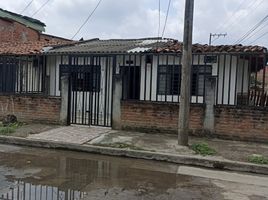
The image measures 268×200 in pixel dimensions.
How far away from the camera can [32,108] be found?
11875 millimetres

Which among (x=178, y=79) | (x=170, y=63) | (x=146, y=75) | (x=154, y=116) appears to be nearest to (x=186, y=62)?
(x=154, y=116)

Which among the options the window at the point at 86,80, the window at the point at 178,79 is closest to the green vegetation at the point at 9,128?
the window at the point at 86,80

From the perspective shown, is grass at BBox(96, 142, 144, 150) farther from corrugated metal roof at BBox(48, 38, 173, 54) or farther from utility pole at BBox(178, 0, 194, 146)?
corrugated metal roof at BBox(48, 38, 173, 54)

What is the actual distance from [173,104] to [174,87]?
10.2 ft

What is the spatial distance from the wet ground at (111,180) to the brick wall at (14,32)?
16.4 metres

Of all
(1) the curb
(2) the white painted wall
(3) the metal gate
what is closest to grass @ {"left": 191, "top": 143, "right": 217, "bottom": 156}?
(1) the curb

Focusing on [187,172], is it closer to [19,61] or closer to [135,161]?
[135,161]

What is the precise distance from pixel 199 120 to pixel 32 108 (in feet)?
18.3

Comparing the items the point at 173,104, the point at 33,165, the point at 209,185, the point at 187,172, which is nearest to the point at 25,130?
the point at 33,165

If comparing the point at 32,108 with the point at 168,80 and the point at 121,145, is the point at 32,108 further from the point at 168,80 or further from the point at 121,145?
the point at 168,80

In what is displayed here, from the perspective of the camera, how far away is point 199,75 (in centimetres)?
1386

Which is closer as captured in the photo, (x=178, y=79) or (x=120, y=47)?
(x=178, y=79)

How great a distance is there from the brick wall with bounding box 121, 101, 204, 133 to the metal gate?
2.94ft

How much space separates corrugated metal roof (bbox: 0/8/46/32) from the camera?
974 inches
